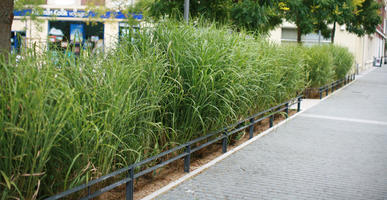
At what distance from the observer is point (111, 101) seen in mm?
4988

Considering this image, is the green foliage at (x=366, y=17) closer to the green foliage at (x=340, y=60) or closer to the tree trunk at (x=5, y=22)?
the green foliage at (x=340, y=60)

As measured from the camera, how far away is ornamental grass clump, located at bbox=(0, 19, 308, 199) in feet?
13.0

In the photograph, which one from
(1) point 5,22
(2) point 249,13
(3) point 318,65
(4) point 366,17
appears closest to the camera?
(1) point 5,22

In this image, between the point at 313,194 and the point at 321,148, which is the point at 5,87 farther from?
the point at 321,148

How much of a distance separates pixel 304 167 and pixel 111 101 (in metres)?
3.47

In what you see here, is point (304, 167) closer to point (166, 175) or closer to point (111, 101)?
point (166, 175)

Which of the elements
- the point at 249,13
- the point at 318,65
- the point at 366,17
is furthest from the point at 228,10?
the point at 366,17

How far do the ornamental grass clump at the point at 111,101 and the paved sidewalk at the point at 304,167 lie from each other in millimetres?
714

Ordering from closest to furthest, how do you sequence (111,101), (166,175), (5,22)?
(111,101) < (5,22) < (166,175)

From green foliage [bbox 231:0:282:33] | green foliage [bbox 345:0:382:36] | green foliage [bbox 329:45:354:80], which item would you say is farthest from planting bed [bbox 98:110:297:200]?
green foliage [bbox 345:0:382:36]

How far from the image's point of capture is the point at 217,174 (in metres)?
6.59

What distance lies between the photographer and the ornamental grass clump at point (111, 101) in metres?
3.96

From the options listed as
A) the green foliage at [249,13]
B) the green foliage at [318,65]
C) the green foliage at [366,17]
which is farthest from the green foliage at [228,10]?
the green foliage at [366,17]

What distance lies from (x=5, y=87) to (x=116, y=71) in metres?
1.36
